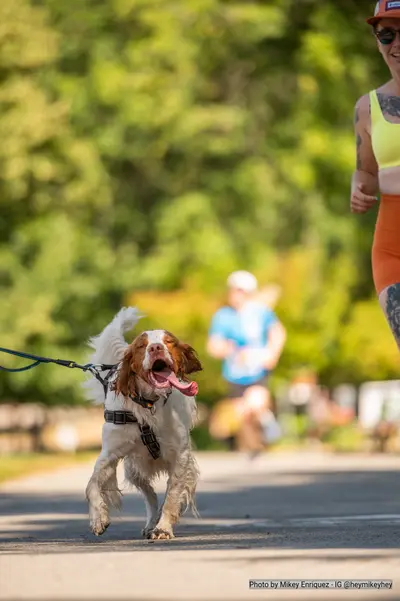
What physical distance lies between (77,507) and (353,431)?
15.7 m

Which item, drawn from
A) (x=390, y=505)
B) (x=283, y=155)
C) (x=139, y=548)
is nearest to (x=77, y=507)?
(x=390, y=505)

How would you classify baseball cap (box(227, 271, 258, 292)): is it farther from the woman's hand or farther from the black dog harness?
the woman's hand

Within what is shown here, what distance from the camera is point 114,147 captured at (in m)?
45.5

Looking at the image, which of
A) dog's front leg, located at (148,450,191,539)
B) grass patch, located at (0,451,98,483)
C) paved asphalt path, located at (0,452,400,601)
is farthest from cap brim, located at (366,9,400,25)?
grass patch, located at (0,451,98,483)

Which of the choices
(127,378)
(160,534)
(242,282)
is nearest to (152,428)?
(127,378)

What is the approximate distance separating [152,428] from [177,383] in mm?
457

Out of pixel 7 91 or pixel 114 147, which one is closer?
pixel 7 91

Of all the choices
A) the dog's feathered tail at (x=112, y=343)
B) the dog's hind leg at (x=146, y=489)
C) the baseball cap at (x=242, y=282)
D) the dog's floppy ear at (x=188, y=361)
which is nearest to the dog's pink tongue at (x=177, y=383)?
the dog's floppy ear at (x=188, y=361)

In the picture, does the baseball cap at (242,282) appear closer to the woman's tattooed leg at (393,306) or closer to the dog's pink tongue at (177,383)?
the dog's pink tongue at (177,383)

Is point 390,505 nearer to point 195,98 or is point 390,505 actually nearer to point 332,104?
point 332,104

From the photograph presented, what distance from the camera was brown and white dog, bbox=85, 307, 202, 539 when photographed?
9867 mm

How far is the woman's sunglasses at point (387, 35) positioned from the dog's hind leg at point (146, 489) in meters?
2.99

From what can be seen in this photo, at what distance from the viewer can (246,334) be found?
Answer: 2006cm

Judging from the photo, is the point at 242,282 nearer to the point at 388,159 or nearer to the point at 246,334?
the point at 246,334
